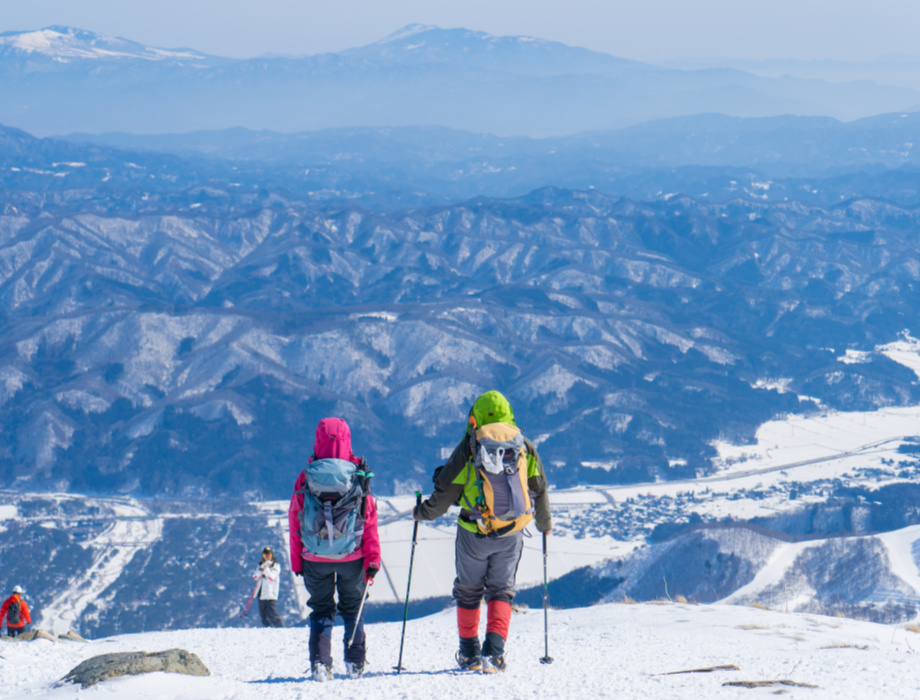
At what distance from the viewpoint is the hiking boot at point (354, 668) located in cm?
1391

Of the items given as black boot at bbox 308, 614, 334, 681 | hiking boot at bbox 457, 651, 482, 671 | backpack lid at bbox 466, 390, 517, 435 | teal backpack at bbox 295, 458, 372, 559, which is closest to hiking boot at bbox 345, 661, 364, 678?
black boot at bbox 308, 614, 334, 681

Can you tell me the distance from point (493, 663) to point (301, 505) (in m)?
3.94

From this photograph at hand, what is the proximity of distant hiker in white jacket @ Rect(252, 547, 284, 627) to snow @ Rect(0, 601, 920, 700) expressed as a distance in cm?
241

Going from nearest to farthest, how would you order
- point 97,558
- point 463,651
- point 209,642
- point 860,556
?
point 463,651 < point 209,642 < point 860,556 < point 97,558

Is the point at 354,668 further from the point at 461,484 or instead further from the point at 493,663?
the point at 461,484

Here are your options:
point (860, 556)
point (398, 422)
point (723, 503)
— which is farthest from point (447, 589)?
point (398, 422)

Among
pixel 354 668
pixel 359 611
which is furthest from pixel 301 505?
pixel 354 668

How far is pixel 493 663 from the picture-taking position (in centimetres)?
1386

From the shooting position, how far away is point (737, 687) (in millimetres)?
12961

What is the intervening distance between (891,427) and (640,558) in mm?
129958

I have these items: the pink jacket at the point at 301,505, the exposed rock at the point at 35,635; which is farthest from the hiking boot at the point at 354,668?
the exposed rock at the point at 35,635

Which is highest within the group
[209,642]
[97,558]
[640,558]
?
[209,642]

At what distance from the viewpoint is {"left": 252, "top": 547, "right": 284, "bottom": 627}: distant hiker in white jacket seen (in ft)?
85.3

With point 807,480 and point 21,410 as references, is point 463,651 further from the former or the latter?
point 21,410
